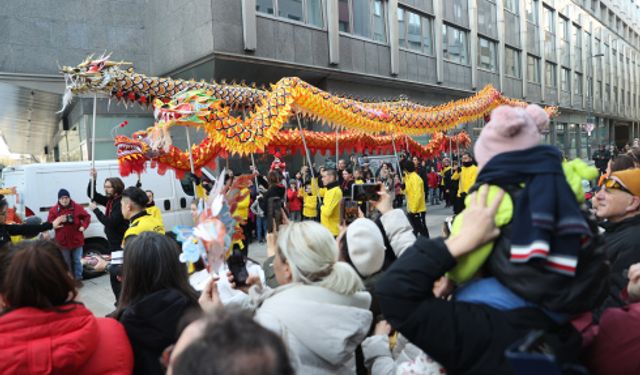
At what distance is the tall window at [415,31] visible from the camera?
67.8 feet

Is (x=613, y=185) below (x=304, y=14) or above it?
below

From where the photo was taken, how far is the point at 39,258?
1.93 meters

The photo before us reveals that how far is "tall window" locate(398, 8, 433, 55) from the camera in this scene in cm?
2067

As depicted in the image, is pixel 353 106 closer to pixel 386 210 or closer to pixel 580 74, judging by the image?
pixel 386 210

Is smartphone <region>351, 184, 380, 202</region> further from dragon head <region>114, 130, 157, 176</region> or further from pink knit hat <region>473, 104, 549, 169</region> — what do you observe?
dragon head <region>114, 130, 157, 176</region>

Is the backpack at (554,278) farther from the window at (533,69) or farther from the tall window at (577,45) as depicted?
the tall window at (577,45)

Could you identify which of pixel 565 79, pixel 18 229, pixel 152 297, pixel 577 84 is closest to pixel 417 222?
pixel 18 229

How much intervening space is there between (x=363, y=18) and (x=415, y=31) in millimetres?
4011

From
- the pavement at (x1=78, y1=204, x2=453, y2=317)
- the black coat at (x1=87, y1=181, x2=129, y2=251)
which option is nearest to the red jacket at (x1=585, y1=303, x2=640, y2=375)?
the pavement at (x1=78, y1=204, x2=453, y2=317)

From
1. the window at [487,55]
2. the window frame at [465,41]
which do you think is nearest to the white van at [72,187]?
the window frame at [465,41]

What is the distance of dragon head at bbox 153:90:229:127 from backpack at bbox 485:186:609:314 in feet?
17.0

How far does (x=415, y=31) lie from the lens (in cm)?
2153

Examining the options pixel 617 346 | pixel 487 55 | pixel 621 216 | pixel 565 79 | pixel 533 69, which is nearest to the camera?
pixel 617 346

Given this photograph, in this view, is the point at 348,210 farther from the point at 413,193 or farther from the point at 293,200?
the point at 293,200
